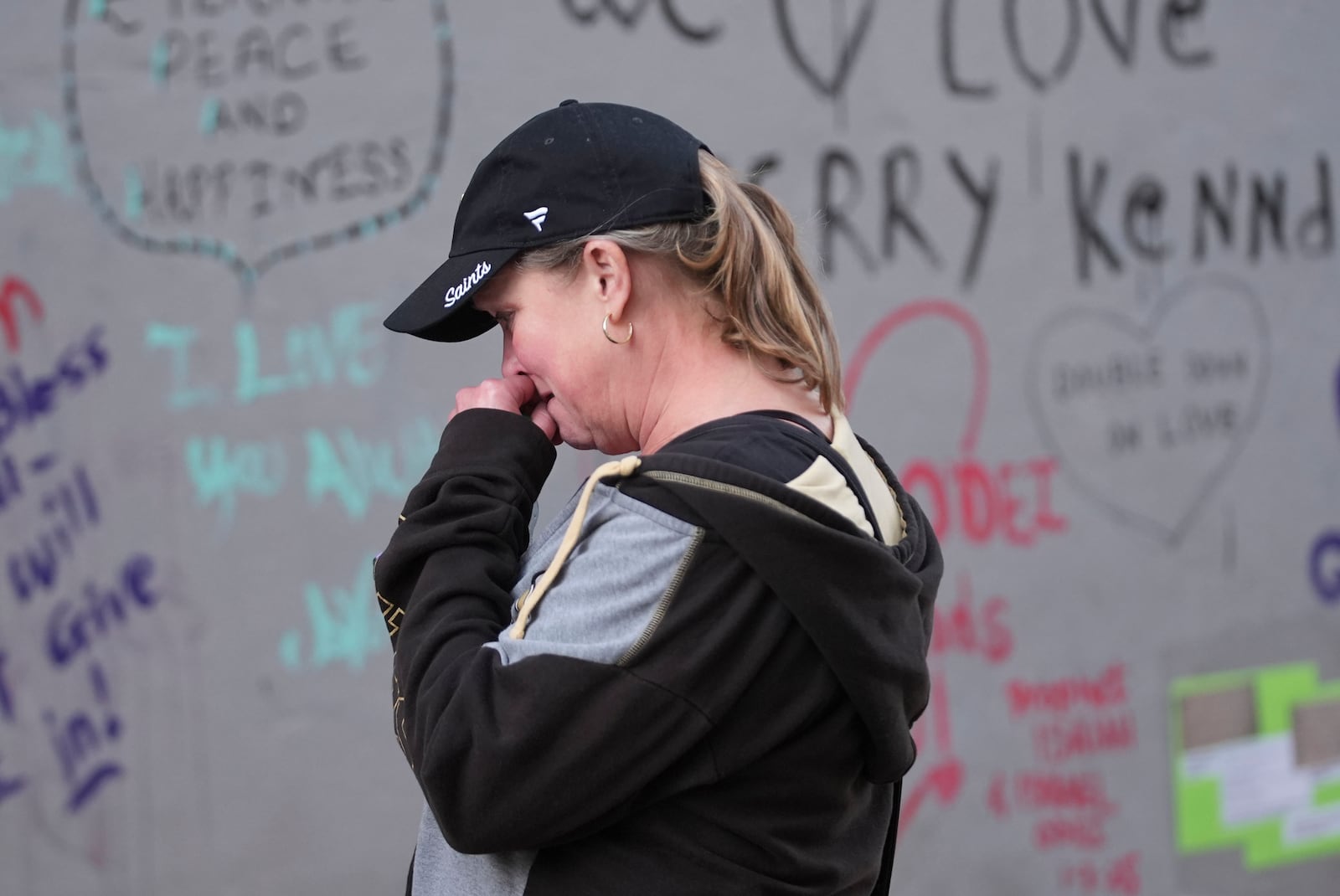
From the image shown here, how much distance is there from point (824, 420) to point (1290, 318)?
273 centimetres

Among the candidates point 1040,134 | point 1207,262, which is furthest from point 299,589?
point 1207,262

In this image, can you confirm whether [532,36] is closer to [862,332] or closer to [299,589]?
[862,332]

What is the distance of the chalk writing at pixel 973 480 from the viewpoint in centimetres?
320

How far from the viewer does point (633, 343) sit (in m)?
1.33

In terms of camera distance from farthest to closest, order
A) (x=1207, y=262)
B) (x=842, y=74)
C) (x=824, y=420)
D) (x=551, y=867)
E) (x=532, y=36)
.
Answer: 1. (x=1207, y=262)
2. (x=842, y=74)
3. (x=532, y=36)
4. (x=824, y=420)
5. (x=551, y=867)

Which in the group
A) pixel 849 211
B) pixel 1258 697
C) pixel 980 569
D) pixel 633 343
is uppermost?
pixel 633 343

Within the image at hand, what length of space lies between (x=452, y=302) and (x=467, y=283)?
0.09 ft

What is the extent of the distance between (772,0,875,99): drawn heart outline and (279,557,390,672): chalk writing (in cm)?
154

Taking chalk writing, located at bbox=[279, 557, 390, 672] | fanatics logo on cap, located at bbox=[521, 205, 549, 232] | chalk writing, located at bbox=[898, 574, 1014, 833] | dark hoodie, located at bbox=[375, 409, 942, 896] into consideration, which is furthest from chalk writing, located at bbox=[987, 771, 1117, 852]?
fanatics logo on cap, located at bbox=[521, 205, 549, 232]

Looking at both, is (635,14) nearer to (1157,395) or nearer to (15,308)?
(15,308)

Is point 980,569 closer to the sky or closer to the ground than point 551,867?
closer to the ground

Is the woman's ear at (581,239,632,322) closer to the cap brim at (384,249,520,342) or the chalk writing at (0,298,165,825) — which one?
the cap brim at (384,249,520,342)

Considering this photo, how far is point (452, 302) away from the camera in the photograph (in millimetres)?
1332

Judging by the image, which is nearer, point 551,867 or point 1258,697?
point 551,867
